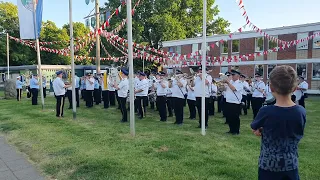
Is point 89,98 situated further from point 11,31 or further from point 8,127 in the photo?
point 11,31

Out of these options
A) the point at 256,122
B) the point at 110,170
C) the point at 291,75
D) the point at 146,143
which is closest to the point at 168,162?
the point at 110,170

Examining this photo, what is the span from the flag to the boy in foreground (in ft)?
41.1

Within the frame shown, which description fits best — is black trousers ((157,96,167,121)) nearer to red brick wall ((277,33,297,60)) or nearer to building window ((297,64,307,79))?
building window ((297,64,307,79))

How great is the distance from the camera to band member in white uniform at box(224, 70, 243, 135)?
8.17 m

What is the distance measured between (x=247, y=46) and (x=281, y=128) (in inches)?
1192

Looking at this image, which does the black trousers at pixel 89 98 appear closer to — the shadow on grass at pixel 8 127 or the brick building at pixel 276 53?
the shadow on grass at pixel 8 127

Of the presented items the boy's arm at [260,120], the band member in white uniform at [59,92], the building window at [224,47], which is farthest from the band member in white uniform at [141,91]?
the building window at [224,47]

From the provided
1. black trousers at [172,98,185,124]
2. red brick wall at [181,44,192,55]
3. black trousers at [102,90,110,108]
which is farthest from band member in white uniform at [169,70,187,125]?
red brick wall at [181,44,192,55]

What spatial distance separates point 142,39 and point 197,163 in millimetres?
36359

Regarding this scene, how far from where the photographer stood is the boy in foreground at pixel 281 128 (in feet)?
8.64

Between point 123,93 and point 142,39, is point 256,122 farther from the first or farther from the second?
point 142,39

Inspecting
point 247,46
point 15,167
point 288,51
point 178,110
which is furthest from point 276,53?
point 15,167

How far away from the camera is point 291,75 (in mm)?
2615

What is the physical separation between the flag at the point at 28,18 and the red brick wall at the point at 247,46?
2326 cm
